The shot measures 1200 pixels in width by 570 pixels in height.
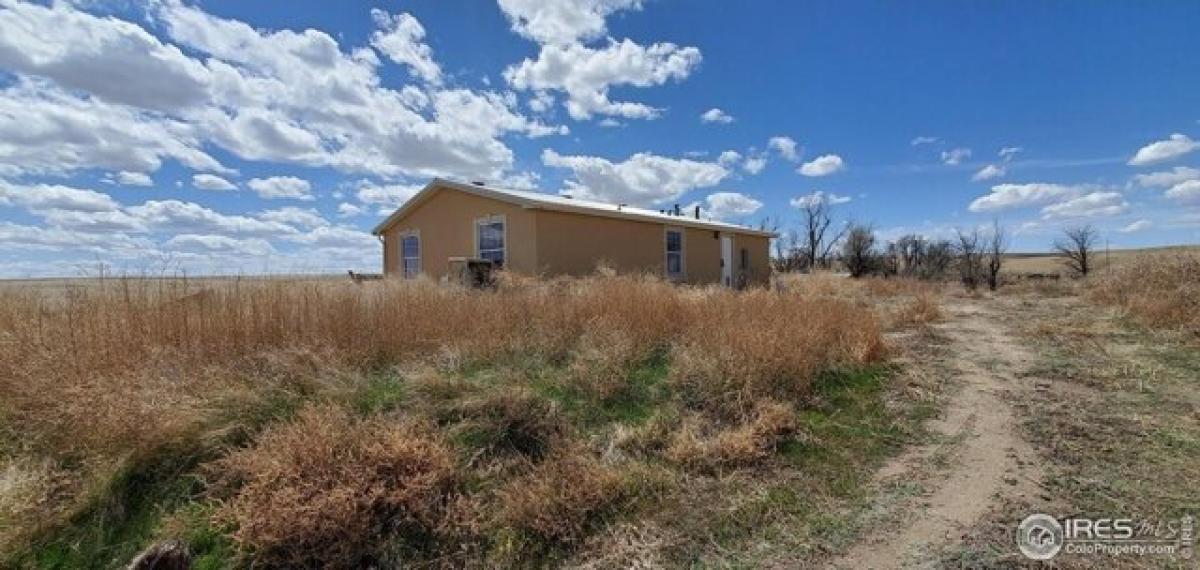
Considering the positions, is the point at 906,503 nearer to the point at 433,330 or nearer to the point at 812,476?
the point at 812,476

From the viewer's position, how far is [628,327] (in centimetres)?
604

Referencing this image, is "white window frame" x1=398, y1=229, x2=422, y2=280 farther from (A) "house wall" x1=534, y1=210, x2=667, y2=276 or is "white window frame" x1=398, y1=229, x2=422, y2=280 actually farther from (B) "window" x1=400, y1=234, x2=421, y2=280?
(A) "house wall" x1=534, y1=210, x2=667, y2=276

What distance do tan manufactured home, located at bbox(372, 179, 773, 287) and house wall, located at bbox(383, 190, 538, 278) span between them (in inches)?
1.0

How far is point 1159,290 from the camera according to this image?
10.4m

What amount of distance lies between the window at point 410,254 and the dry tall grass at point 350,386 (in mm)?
9537

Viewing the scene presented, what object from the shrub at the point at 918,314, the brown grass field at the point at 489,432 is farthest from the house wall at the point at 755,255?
the brown grass field at the point at 489,432

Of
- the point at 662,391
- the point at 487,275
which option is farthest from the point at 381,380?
the point at 487,275

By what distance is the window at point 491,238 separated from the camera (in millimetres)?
13453

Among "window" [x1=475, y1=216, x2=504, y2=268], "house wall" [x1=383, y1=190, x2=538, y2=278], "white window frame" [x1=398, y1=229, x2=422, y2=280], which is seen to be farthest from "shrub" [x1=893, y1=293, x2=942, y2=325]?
"white window frame" [x1=398, y1=229, x2=422, y2=280]

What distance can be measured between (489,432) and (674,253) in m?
13.8

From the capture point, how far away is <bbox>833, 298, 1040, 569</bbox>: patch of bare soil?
2746 millimetres

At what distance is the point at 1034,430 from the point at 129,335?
293 inches

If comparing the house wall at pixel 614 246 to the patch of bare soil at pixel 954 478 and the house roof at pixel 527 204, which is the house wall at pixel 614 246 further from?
the patch of bare soil at pixel 954 478

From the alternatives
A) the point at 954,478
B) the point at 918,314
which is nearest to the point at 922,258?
the point at 918,314
